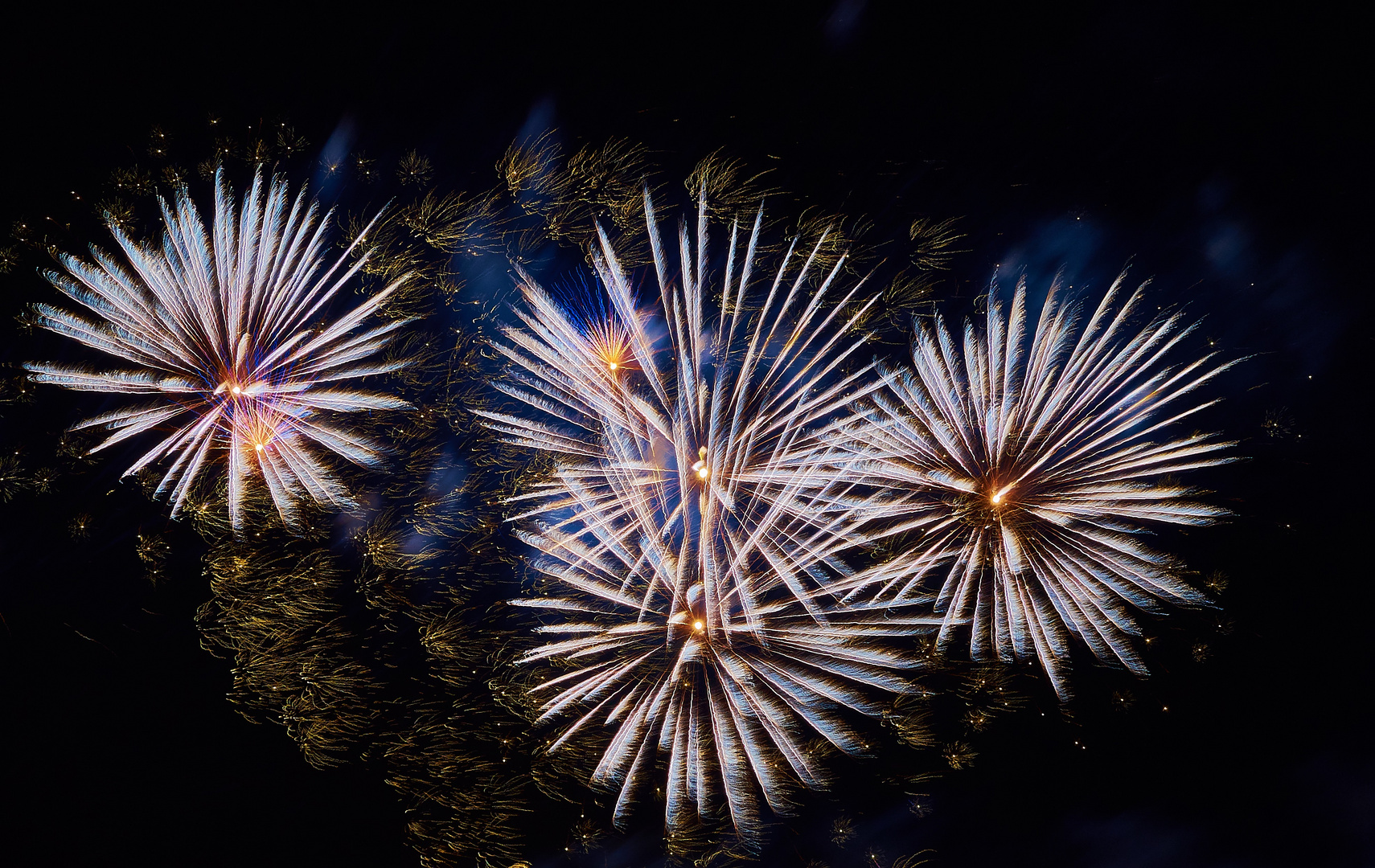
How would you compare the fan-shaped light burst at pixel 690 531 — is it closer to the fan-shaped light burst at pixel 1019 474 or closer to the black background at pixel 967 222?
the fan-shaped light burst at pixel 1019 474

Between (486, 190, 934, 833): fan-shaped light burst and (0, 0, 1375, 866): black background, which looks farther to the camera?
(0, 0, 1375, 866): black background

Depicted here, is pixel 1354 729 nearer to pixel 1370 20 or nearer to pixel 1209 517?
pixel 1209 517

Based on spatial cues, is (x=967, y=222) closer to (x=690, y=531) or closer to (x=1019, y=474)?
(x=1019, y=474)

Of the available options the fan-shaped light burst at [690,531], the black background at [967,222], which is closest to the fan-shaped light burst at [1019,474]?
the fan-shaped light burst at [690,531]

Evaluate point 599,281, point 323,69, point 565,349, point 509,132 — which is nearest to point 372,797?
point 565,349

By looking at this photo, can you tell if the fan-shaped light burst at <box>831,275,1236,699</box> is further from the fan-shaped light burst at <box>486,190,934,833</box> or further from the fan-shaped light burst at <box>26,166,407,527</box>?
the fan-shaped light burst at <box>26,166,407,527</box>

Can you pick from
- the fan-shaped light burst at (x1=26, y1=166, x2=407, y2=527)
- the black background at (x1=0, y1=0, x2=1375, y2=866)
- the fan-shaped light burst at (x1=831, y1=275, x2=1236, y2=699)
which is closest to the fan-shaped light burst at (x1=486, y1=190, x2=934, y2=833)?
the fan-shaped light burst at (x1=831, y1=275, x2=1236, y2=699)

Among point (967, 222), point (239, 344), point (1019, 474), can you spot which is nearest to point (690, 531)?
point (1019, 474)
